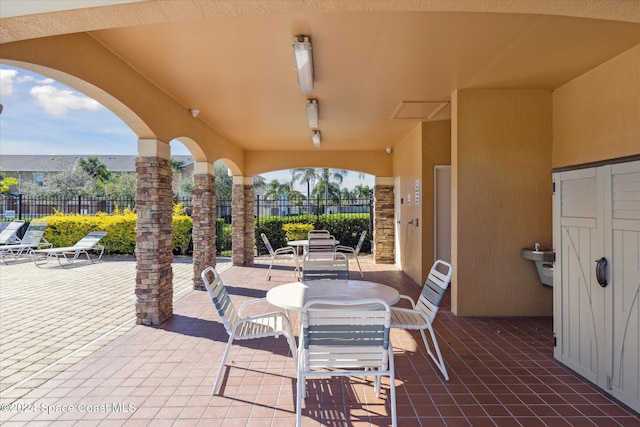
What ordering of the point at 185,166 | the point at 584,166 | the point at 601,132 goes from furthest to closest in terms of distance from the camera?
the point at 185,166, the point at 601,132, the point at 584,166

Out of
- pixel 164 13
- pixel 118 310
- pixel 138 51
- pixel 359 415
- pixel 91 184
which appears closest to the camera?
pixel 164 13

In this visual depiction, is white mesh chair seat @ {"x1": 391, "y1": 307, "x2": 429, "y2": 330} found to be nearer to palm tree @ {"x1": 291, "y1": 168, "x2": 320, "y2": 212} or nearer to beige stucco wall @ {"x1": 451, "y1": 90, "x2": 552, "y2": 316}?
beige stucco wall @ {"x1": 451, "y1": 90, "x2": 552, "y2": 316}

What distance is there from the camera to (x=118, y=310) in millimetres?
4922

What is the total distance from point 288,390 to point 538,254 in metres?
3.26

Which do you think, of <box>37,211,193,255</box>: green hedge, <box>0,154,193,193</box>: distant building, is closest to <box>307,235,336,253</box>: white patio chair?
<box>37,211,193,255</box>: green hedge

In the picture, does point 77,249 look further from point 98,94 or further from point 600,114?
point 600,114

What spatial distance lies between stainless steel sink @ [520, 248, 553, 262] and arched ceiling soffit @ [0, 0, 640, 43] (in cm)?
276

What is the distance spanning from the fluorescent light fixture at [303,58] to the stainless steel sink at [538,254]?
3223mm

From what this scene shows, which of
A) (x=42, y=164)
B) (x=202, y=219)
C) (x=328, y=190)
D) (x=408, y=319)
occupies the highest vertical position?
(x=42, y=164)

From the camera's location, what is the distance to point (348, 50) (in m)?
3.36

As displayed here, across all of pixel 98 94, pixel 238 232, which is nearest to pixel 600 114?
pixel 98 94

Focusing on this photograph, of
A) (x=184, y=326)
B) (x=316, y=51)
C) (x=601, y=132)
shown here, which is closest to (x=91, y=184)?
(x=184, y=326)

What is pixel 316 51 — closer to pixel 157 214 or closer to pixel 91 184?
pixel 157 214

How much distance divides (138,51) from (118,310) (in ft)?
11.1
